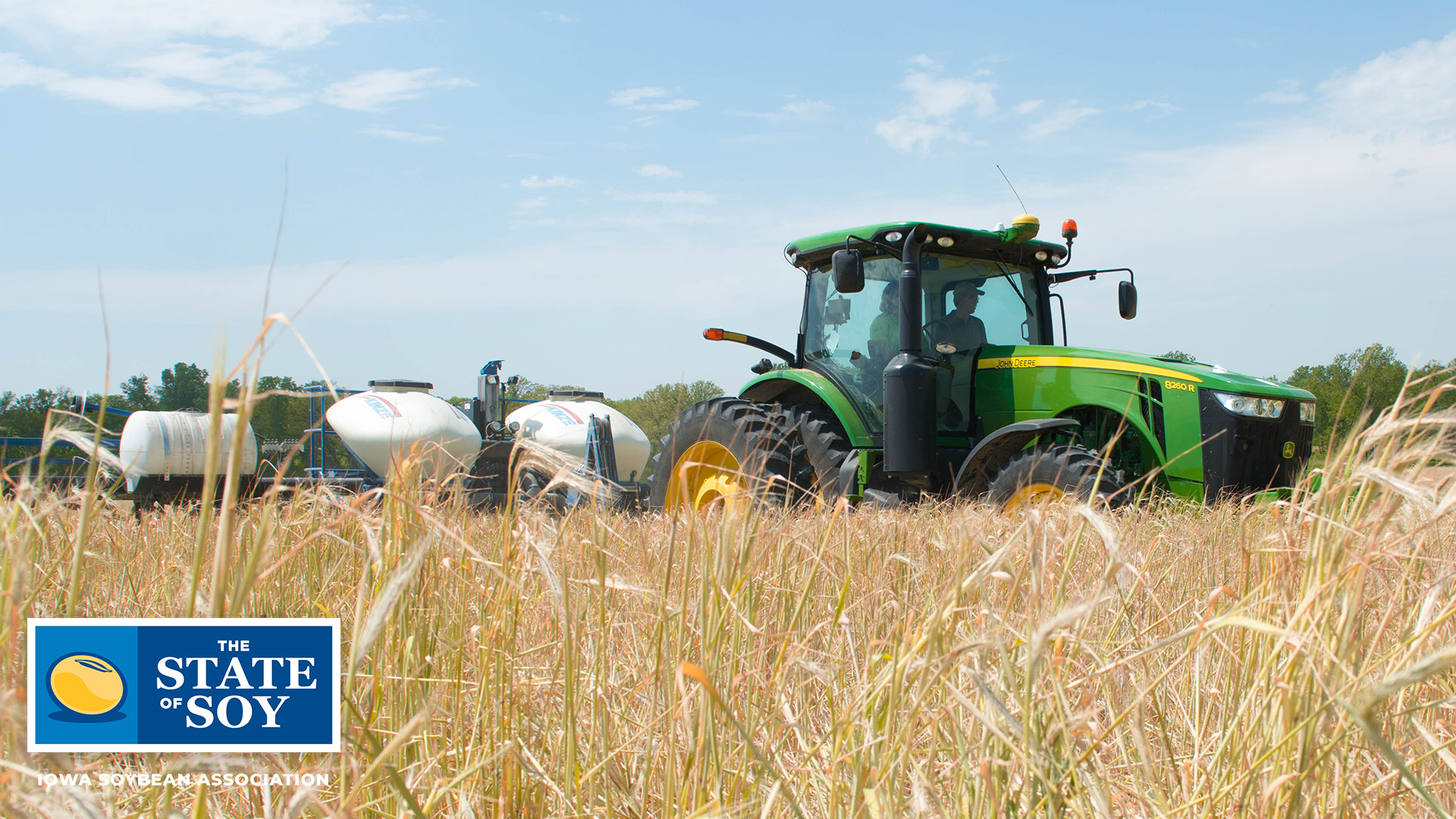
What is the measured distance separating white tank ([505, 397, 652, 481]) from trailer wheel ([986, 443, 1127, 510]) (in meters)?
7.41

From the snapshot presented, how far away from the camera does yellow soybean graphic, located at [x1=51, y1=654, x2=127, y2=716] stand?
1172 mm

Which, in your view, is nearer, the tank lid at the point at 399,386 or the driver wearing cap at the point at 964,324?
the driver wearing cap at the point at 964,324

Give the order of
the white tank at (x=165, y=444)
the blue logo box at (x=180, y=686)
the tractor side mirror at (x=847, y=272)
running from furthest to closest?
the white tank at (x=165, y=444)
the tractor side mirror at (x=847, y=272)
the blue logo box at (x=180, y=686)

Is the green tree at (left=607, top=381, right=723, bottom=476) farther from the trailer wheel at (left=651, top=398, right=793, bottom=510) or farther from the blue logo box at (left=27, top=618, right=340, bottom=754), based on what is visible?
the blue logo box at (left=27, top=618, right=340, bottom=754)

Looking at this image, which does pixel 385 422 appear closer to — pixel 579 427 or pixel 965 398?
pixel 579 427

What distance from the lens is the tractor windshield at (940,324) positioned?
18.9ft

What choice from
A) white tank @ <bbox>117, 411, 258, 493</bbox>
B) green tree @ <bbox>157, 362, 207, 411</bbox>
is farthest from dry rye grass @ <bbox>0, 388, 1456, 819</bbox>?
green tree @ <bbox>157, 362, 207, 411</bbox>

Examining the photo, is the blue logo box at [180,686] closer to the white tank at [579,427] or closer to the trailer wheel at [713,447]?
the trailer wheel at [713,447]

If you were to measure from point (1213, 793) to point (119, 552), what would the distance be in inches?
116

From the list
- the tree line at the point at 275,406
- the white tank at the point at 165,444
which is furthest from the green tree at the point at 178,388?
the white tank at the point at 165,444

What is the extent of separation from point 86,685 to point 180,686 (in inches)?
6.5

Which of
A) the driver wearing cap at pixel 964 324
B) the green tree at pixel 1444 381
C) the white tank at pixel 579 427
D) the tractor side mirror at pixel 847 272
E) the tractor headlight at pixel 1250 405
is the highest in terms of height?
the tractor side mirror at pixel 847 272

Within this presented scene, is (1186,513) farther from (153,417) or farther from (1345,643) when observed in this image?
(153,417)

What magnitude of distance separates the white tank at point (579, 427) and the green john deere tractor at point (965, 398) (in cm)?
524
